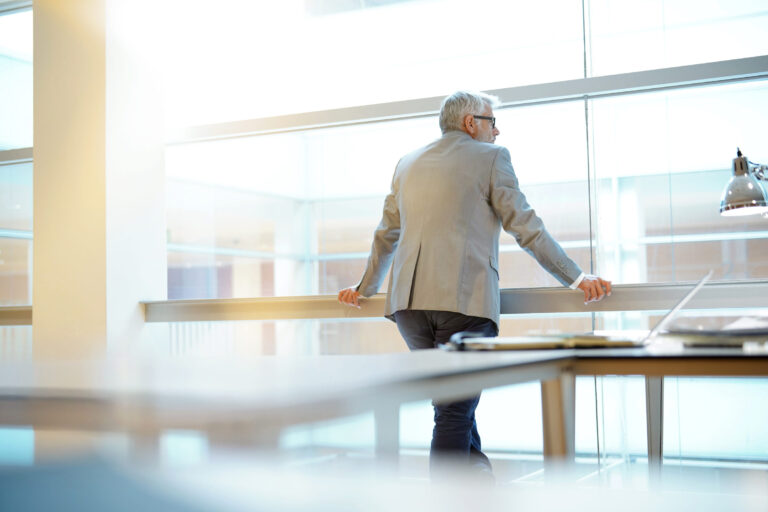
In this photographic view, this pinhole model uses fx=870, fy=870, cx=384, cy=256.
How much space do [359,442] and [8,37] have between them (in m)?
3.43

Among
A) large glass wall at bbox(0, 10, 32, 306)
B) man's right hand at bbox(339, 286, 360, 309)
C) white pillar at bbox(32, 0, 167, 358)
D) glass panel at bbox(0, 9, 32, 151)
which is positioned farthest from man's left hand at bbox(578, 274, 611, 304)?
glass panel at bbox(0, 9, 32, 151)

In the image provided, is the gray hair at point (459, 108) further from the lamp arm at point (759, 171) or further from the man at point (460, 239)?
the lamp arm at point (759, 171)

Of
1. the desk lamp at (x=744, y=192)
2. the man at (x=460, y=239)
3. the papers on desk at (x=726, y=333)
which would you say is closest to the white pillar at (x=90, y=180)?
the man at (x=460, y=239)

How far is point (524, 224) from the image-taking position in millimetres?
2820

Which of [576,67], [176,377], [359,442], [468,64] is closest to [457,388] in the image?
[176,377]

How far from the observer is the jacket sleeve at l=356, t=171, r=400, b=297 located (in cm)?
316

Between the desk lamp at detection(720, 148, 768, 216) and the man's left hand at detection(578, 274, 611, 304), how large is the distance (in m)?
0.56

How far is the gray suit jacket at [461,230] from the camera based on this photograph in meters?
2.81

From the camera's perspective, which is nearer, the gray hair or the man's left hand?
the man's left hand

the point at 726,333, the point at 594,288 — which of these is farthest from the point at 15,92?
the point at 726,333

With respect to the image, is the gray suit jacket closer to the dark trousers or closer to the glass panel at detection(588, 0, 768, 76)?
the dark trousers

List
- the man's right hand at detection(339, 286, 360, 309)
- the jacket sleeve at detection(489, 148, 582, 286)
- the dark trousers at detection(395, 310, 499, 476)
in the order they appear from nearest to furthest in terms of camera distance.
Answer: the dark trousers at detection(395, 310, 499, 476)
the jacket sleeve at detection(489, 148, 582, 286)
the man's right hand at detection(339, 286, 360, 309)

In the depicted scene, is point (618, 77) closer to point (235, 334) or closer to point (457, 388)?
point (235, 334)

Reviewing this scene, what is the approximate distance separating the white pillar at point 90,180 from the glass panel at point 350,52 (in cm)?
35
